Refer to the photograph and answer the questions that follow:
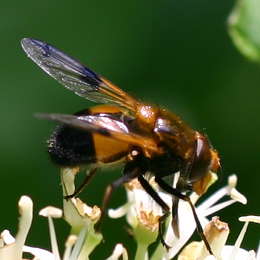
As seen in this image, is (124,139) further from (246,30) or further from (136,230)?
(246,30)

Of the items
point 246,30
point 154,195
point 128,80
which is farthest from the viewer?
point 128,80

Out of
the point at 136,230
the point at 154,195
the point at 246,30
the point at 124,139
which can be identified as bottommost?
the point at 136,230

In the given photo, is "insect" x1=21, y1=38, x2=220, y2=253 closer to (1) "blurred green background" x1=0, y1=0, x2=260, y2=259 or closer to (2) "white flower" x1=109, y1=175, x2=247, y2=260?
(2) "white flower" x1=109, y1=175, x2=247, y2=260

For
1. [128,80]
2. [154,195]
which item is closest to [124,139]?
[154,195]

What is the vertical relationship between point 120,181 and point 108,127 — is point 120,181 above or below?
below

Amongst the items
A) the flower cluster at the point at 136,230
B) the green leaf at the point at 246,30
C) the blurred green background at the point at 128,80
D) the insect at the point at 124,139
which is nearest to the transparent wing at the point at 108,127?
the insect at the point at 124,139

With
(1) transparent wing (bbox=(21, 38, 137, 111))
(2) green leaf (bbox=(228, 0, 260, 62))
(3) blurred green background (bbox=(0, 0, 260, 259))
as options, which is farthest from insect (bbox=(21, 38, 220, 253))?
(3) blurred green background (bbox=(0, 0, 260, 259))

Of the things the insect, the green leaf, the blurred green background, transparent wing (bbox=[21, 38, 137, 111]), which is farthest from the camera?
the blurred green background
